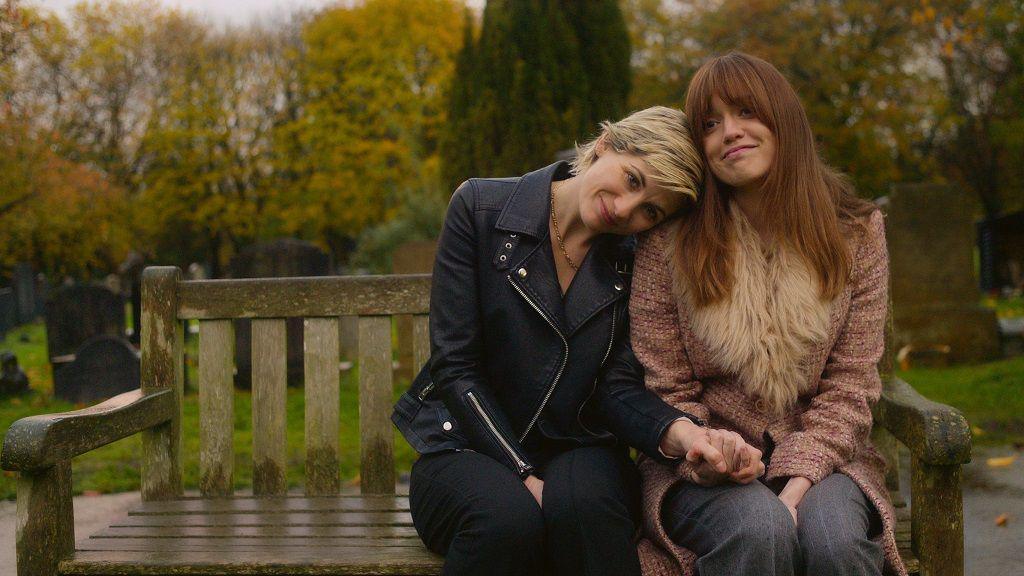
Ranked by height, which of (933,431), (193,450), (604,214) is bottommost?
(193,450)

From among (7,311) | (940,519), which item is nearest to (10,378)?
(940,519)

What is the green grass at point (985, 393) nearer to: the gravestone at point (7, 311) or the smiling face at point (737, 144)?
the smiling face at point (737, 144)

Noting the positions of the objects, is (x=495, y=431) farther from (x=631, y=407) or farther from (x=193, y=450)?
(x=193, y=450)

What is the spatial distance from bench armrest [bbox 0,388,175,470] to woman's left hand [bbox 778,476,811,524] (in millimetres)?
1941

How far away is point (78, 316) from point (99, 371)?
1.66m

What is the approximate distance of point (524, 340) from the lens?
277cm

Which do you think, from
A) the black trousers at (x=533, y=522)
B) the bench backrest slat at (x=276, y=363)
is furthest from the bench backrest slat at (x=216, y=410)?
the black trousers at (x=533, y=522)

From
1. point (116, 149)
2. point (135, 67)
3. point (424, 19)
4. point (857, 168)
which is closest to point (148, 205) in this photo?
point (116, 149)

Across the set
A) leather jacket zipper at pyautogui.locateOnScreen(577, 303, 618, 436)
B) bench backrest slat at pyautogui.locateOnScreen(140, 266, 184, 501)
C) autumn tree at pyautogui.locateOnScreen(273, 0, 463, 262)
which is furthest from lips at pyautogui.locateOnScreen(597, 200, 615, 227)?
autumn tree at pyautogui.locateOnScreen(273, 0, 463, 262)

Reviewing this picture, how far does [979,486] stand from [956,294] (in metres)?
4.58

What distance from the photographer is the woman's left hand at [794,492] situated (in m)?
2.52

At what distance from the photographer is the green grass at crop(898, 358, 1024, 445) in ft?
20.6

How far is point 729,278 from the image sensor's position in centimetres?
273

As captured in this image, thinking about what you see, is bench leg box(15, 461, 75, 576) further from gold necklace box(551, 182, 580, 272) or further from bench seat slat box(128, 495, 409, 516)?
gold necklace box(551, 182, 580, 272)
